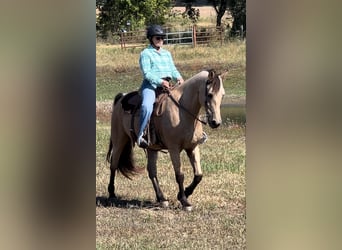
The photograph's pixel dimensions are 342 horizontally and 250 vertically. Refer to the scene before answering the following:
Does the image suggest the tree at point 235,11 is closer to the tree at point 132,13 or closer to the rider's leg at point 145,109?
the tree at point 132,13

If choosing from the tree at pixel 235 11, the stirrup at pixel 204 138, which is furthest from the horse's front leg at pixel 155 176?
the tree at pixel 235 11

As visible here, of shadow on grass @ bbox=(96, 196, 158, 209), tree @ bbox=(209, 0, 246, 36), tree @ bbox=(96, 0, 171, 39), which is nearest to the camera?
tree @ bbox=(209, 0, 246, 36)

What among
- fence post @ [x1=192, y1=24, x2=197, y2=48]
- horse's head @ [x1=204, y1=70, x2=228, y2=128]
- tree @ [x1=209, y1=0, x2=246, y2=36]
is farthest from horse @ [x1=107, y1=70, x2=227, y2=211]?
tree @ [x1=209, y1=0, x2=246, y2=36]

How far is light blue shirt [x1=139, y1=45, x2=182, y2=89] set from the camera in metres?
2.88

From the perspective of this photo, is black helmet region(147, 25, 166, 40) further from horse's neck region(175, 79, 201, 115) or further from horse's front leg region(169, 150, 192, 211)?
horse's front leg region(169, 150, 192, 211)

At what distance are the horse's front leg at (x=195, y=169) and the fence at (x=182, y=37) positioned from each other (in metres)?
0.53

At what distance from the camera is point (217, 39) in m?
2.85

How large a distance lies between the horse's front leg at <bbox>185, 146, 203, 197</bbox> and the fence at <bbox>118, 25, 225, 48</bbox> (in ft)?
1.75

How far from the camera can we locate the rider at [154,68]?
287 cm

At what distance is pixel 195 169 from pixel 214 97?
375 millimetres
